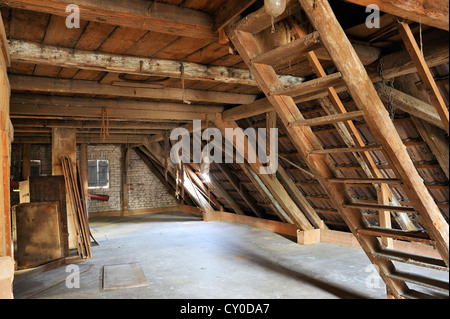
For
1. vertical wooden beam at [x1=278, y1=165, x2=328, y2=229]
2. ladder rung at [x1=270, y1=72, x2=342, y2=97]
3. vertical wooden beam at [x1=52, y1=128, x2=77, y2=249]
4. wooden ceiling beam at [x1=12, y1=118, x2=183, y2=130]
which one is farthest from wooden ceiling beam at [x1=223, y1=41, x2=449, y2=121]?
vertical wooden beam at [x1=52, y1=128, x2=77, y2=249]

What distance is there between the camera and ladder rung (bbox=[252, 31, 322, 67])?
2.01 m

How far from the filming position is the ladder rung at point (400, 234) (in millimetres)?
2387

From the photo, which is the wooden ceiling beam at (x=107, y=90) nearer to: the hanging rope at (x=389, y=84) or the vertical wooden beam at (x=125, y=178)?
the hanging rope at (x=389, y=84)

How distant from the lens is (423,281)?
2.42 m

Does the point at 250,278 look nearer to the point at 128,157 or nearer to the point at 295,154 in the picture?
the point at 295,154

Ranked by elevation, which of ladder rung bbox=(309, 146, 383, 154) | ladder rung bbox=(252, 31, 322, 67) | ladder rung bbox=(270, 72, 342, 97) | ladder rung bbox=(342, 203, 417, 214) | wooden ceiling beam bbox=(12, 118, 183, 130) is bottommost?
ladder rung bbox=(342, 203, 417, 214)

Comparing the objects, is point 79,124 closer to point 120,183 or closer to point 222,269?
point 222,269

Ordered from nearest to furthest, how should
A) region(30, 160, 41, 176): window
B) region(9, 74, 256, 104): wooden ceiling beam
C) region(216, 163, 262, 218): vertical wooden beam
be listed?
region(9, 74, 256, 104): wooden ceiling beam < region(216, 163, 262, 218): vertical wooden beam < region(30, 160, 41, 176): window

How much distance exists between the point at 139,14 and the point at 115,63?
107 centimetres

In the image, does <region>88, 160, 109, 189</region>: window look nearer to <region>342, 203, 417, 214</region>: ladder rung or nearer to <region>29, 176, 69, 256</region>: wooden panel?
<region>29, 176, 69, 256</region>: wooden panel

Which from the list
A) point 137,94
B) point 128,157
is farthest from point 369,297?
point 128,157

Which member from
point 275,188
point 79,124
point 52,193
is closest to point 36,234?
point 52,193

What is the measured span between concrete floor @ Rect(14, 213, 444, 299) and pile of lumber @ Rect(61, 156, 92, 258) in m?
0.29

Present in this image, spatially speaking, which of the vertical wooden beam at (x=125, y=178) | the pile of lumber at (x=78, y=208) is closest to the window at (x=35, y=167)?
the vertical wooden beam at (x=125, y=178)
